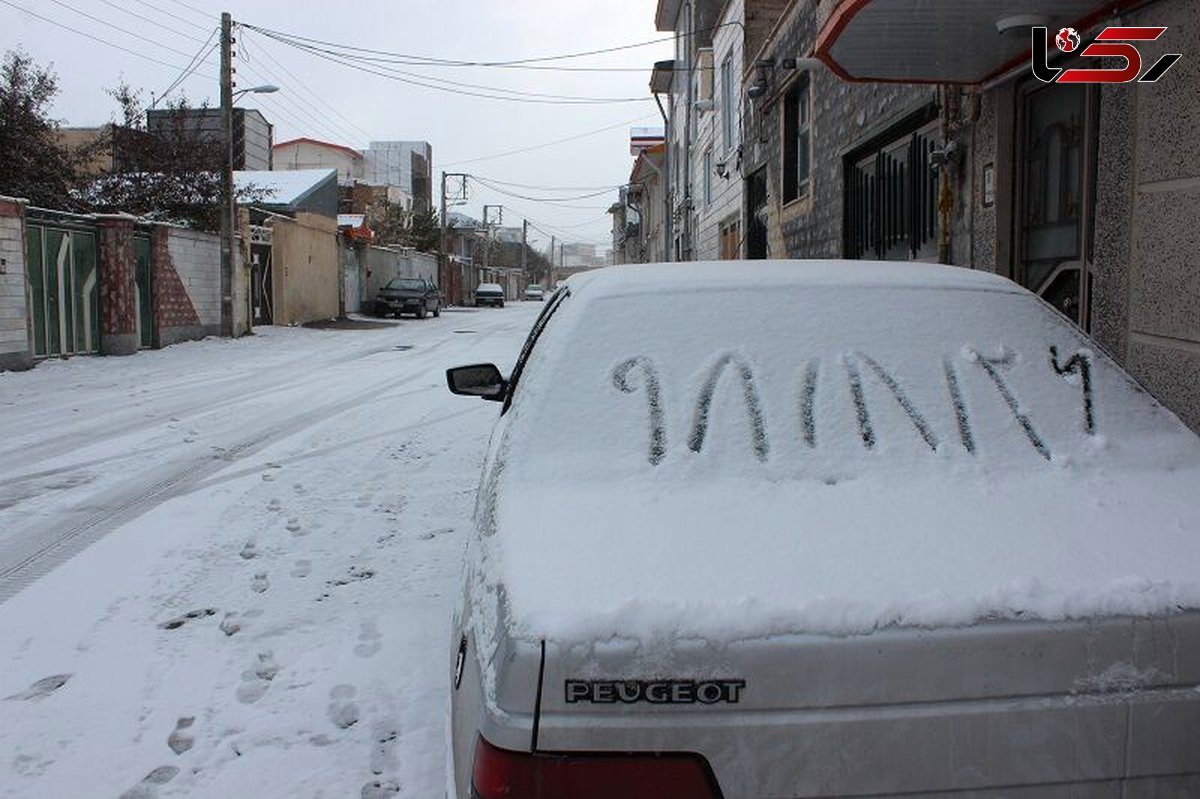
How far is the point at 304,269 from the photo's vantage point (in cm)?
2867

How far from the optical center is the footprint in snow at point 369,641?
370cm

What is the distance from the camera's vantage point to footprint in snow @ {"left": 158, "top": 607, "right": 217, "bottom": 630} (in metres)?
3.95

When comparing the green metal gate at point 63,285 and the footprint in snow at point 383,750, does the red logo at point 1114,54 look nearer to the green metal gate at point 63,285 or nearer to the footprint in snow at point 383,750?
the footprint in snow at point 383,750

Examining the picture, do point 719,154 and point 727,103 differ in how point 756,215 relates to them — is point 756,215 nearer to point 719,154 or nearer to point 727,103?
point 727,103

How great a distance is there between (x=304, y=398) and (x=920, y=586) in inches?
410

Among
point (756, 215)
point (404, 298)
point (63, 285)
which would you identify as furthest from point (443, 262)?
point (63, 285)

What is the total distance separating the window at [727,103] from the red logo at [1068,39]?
50.3ft

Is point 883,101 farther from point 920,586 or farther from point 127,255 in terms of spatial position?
point 127,255

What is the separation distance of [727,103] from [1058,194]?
1640 cm

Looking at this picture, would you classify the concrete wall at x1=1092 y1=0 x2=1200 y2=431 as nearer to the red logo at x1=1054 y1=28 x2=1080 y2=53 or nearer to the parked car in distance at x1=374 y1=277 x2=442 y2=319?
the red logo at x1=1054 y1=28 x2=1080 y2=53

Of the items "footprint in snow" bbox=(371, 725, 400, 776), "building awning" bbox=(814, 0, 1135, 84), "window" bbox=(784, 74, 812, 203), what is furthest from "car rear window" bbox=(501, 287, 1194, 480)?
"window" bbox=(784, 74, 812, 203)

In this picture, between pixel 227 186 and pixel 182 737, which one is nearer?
pixel 182 737

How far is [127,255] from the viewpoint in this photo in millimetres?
17125

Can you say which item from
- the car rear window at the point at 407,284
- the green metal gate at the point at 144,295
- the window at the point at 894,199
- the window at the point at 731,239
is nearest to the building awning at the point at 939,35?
the window at the point at 894,199
